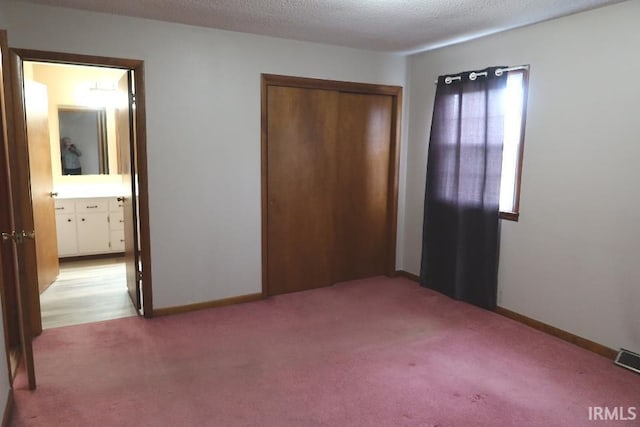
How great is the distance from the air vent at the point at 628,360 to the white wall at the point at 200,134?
278 cm

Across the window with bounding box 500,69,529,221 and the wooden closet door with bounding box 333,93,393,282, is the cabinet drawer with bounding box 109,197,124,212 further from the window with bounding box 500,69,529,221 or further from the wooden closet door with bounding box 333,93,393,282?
the window with bounding box 500,69,529,221

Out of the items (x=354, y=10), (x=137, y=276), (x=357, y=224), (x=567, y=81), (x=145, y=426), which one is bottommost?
(x=145, y=426)

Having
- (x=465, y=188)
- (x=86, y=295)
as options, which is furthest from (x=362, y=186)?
(x=86, y=295)

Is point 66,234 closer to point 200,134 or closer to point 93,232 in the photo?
point 93,232

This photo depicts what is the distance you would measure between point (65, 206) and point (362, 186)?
11.2 feet

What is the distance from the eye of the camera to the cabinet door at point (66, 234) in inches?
198

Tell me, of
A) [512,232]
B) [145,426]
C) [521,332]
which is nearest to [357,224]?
[512,232]

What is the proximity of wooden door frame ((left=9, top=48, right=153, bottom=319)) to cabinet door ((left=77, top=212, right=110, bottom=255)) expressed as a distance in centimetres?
204

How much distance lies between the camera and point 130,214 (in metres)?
3.71

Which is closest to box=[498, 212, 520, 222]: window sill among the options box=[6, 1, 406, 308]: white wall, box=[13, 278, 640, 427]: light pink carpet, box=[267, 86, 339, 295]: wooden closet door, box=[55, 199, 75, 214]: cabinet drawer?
box=[13, 278, 640, 427]: light pink carpet

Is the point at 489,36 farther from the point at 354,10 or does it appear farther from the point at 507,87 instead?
the point at 354,10

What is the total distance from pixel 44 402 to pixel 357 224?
3005 millimetres

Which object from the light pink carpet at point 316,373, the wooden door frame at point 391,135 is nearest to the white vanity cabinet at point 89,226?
the light pink carpet at point 316,373

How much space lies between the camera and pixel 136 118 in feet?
10.9
